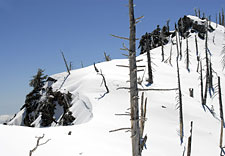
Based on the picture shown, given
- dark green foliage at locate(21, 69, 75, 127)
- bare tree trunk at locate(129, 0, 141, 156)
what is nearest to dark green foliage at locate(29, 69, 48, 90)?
dark green foliage at locate(21, 69, 75, 127)

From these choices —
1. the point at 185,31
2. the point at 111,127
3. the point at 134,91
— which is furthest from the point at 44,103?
the point at 185,31

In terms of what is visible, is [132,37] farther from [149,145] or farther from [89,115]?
[89,115]

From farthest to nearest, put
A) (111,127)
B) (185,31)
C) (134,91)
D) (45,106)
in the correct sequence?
(185,31) → (45,106) → (111,127) → (134,91)

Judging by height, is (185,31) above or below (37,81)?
above

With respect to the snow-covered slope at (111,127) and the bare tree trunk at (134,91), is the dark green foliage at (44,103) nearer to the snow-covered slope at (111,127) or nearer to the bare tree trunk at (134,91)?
the snow-covered slope at (111,127)

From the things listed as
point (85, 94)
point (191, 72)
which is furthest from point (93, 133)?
point (191, 72)

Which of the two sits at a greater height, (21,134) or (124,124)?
(21,134)

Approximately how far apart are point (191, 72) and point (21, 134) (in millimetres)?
36858

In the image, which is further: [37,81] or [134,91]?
[37,81]

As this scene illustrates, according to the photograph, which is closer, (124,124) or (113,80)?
(124,124)

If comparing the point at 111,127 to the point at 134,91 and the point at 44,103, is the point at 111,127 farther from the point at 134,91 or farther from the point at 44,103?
the point at 44,103

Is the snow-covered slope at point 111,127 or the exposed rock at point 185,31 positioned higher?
the exposed rock at point 185,31

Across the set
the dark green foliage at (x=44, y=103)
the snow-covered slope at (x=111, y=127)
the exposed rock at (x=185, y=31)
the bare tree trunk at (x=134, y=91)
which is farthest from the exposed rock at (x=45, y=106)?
the exposed rock at (x=185, y=31)

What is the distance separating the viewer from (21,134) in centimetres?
1099
